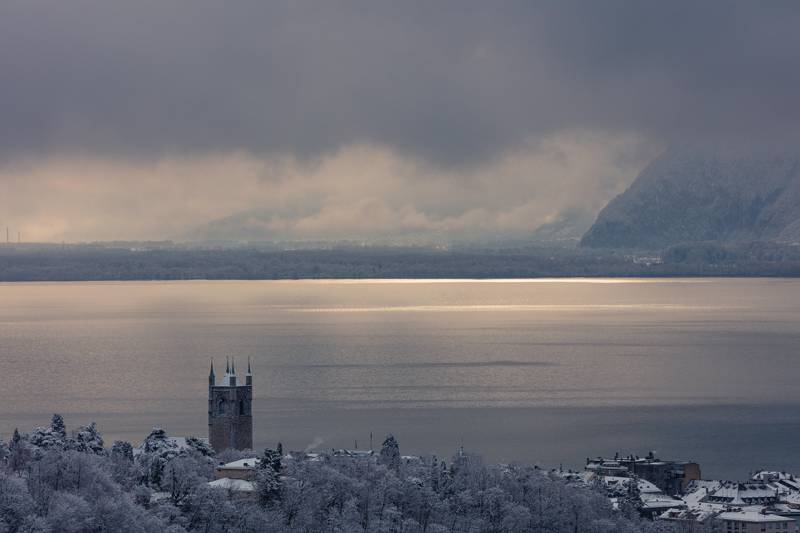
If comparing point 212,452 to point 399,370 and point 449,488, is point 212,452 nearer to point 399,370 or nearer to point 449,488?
point 449,488

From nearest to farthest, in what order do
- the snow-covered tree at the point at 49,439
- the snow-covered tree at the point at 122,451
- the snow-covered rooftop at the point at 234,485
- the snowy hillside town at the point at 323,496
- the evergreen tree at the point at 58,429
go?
the snowy hillside town at the point at 323,496, the snow-covered rooftop at the point at 234,485, the snow-covered tree at the point at 49,439, the snow-covered tree at the point at 122,451, the evergreen tree at the point at 58,429

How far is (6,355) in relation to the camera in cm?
14400

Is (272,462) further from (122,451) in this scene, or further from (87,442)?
(87,442)

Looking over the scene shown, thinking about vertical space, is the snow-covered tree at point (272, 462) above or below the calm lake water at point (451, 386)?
above

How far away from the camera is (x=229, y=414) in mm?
68250

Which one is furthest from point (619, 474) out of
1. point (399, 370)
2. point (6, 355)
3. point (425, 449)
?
point (6, 355)

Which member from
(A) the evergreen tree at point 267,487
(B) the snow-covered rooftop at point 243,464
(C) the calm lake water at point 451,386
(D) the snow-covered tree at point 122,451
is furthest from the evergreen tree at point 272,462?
(C) the calm lake water at point 451,386

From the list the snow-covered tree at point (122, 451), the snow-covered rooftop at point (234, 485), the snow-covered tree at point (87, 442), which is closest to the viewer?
the snow-covered rooftop at point (234, 485)

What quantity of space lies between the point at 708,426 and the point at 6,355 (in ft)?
242

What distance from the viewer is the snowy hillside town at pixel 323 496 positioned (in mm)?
45156

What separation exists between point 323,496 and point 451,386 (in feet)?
205

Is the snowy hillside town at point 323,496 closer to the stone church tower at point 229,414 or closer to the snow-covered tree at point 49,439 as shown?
the snow-covered tree at point 49,439

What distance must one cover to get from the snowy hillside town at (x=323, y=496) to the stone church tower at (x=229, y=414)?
462 centimetres

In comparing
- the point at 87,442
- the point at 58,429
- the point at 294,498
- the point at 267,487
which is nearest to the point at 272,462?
the point at 267,487
